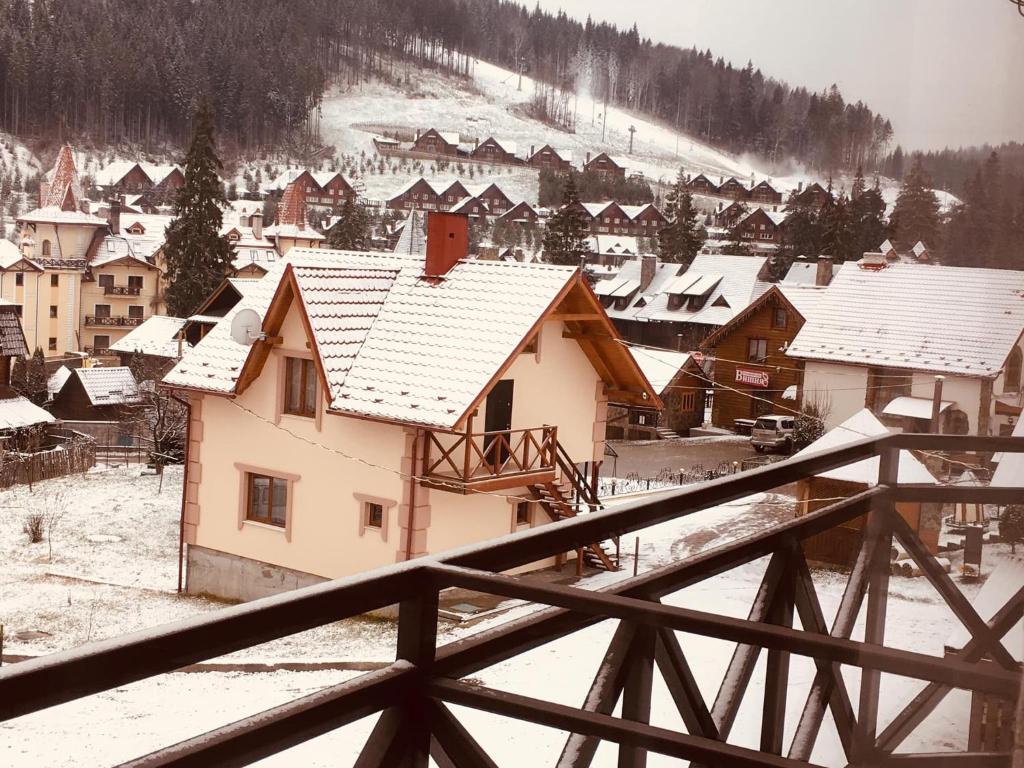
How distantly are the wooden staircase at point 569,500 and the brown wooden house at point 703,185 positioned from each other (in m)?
7.36

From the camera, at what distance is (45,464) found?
27.7ft

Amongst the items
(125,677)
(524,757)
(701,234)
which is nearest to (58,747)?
(524,757)

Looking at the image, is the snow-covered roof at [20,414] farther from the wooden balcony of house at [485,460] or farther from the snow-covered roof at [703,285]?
the wooden balcony of house at [485,460]

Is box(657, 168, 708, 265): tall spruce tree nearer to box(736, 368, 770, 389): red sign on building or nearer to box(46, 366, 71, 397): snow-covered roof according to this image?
box(736, 368, 770, 389): red sign on building

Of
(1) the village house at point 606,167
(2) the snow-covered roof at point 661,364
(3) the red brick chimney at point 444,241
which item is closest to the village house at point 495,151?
(1) the village house at point 606,167

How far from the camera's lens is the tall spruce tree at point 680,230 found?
10617 mm

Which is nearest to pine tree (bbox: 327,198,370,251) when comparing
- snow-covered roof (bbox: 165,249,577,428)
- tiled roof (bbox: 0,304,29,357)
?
tiled roof (bbox: 0,304,29,357)

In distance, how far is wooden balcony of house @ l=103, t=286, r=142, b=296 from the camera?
11.3 metres

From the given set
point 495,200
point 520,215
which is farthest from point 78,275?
point 520,215

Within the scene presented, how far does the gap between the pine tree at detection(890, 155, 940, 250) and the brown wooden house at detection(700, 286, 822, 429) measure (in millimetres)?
5520

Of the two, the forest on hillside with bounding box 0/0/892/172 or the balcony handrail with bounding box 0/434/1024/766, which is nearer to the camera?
the balcony handrail with bounding box 0/434/1024/766

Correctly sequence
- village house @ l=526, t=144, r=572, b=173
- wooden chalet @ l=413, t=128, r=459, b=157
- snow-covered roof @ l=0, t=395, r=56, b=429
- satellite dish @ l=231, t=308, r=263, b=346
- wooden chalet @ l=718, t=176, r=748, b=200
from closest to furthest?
satellite dish @ l=231, t=308, r=263, b=346
snow-covered roof @ l=0, t=395, r=56, b=429
wooden chalet @ l=718, t=176, r=748, b=200
village house @ l=526, t=144, r=572, b=173
wooden chalet @ l=413, t=128, r=459, b=157

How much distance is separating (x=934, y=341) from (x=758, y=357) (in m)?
6.40

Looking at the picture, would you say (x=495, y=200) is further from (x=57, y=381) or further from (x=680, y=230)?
(x=57, y=381)
